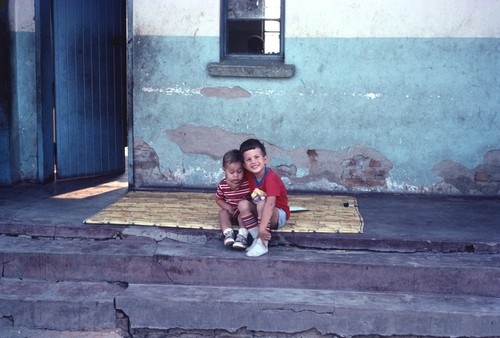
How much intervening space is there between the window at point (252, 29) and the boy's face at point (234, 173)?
2.21 meters

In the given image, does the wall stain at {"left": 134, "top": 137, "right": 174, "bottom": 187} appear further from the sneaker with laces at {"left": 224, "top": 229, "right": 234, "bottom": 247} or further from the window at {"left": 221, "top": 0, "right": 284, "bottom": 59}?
the sneaker with laces at {"left": 224, "top": 229, "right": 234, "bottom": 247}

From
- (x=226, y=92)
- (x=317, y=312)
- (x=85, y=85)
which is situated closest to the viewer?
(x=317, y=312)

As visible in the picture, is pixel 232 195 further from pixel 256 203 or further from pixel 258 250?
pixel 258 250

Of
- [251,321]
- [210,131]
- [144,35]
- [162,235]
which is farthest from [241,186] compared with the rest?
[144,35]

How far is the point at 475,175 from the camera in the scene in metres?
7.08

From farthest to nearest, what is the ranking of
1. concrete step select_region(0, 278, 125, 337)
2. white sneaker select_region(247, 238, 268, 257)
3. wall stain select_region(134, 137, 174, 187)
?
1. wall stain select_region(134, 137, 174, 187)
2. white sneaker select_region(247, 238, 268, 257)
3. concrete step select_region(0, 278, 125, 337)

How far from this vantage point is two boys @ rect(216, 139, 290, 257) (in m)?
5.15

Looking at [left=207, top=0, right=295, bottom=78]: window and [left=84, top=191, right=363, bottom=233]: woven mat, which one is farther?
[left=207, top=0, right=295, bottom=78]: window

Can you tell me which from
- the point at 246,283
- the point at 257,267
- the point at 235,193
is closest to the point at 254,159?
the point at 235,193

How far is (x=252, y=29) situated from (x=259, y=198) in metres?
2.63

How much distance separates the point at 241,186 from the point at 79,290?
5.16 feet

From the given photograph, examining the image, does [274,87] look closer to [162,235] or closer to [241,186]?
[241,186]

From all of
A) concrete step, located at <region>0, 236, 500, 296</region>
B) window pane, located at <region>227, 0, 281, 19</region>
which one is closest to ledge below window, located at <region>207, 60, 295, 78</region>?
window pane, located at <region>227, 0, 281, 19</region>

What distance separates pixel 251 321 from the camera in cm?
465
